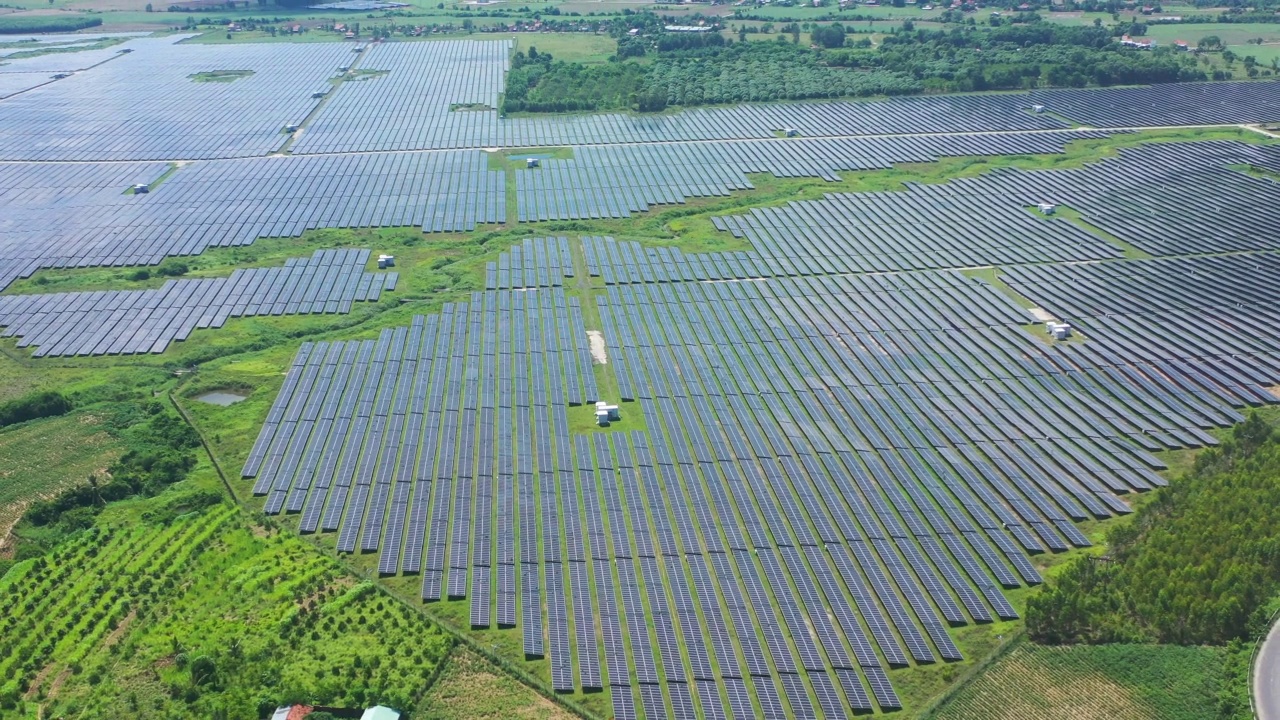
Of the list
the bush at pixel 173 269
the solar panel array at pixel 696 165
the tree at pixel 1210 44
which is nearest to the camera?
the bush at pixel 173 269

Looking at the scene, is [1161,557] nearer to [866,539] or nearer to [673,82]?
[866,539]

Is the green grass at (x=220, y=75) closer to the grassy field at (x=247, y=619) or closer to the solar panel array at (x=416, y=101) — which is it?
the solar panel array at (x=416, y=101)

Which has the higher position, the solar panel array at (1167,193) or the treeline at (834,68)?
the treeline at (834,68)

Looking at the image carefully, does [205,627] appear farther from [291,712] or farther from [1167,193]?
[1167,193]

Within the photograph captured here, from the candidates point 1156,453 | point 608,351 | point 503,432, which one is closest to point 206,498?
point 503,432

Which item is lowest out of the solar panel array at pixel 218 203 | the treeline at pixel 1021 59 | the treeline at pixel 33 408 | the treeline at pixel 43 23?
the treeline at pixel 33 408

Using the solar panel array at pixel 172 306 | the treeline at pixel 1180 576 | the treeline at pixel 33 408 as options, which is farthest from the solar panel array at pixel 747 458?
the treeline at pixel 33 408

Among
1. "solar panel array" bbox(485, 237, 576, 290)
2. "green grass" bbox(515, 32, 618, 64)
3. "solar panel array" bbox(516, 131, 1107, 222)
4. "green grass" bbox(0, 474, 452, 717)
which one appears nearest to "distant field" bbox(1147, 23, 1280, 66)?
"solar panel array" bbox(516, 131, 1107, 222)

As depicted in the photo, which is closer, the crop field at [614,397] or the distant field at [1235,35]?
the crop field at [614,397]

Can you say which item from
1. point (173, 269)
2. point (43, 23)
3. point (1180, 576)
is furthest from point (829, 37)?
point (43, 23)
